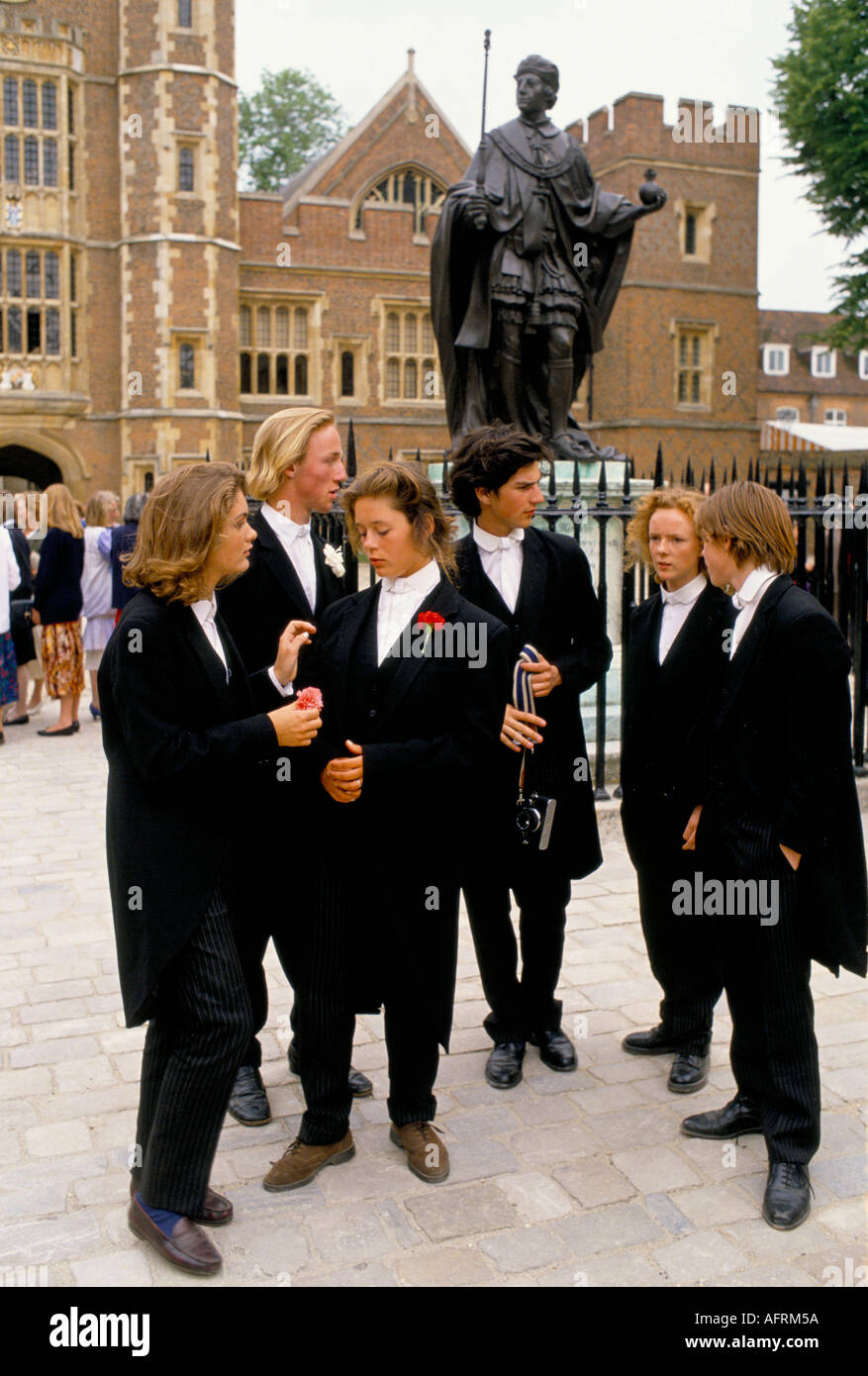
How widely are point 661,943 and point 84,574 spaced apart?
6973 mm

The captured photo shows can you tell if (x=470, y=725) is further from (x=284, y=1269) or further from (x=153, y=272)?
(x=153, y=272)

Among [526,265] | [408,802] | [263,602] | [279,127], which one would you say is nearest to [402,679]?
[408,802]

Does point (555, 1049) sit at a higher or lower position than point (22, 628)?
lower

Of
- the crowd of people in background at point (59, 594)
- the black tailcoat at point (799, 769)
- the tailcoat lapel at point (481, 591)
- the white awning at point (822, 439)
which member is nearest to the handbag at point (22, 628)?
the crowd of people in background at point (59, 594)

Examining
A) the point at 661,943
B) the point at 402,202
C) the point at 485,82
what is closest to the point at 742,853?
the point at 661,943

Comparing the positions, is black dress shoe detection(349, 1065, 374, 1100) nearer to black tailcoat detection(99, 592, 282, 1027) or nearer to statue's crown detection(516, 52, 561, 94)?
black tailcoat detection(99, 592, 282, 1027)

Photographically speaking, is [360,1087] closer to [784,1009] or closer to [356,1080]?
[356,1080]

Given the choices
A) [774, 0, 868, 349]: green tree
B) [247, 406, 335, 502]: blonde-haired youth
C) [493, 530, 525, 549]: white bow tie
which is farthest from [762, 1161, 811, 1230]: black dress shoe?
[774, 0, 868, 349]: green tree

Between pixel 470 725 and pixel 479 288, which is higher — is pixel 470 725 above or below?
below

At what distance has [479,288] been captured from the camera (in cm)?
705

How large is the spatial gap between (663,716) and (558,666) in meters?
0.36

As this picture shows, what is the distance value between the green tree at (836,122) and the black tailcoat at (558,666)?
1818 cm

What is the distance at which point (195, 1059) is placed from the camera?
8.89ft

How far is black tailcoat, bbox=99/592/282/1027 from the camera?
2.67 meters
